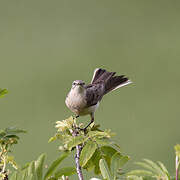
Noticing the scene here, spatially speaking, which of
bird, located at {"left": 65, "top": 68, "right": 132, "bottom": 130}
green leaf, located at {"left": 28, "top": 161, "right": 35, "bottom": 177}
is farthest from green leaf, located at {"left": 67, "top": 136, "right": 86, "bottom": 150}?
bird, located at {"left": 65, "top": 68, "right": 132, "bottom": 130}

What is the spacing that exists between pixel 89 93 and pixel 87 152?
815 millimetres

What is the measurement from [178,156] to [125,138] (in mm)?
3323

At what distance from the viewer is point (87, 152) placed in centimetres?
75

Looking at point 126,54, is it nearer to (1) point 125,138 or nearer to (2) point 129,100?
(2) point 129,100

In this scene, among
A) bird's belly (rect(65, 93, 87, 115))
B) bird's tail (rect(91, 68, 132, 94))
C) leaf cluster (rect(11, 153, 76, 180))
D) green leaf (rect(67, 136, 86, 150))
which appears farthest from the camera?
bird's tail (rect(91, 68, 132, 94))

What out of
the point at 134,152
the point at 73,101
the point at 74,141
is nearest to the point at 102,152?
the point at 74,141

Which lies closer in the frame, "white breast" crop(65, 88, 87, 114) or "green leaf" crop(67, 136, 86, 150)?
→ "green leaf" crop(67, 136, 86, 150)

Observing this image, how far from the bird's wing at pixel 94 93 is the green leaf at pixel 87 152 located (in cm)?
75

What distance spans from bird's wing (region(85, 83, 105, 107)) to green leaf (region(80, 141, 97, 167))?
0.75 metres

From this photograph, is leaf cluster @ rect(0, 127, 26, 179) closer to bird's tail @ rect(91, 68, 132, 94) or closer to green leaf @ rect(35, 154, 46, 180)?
green leaf @ rect(35, 154, 46, 180)

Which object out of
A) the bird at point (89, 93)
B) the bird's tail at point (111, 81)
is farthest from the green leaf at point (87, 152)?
the bird's tail at point (111, 81)

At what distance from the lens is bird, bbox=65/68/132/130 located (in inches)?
59.4

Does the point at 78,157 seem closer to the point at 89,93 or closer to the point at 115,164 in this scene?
the point at 115,164

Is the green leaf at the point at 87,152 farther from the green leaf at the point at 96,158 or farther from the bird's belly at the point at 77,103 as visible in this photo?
the bird's belly at the point at 77,103
